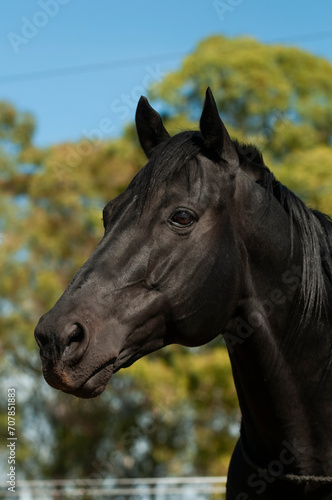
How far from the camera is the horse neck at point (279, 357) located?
258 centimetres

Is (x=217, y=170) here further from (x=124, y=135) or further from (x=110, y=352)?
(x=124, y=135)

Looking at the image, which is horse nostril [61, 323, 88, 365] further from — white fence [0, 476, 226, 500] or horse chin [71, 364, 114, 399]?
white fence [0, 476, 226, 500]

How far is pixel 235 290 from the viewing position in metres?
2.56

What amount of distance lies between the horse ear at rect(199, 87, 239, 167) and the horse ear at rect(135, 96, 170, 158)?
0.40 m

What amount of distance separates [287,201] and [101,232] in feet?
41.6

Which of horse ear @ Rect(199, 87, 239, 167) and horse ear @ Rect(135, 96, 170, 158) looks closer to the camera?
horse ear @ Rect(199, 87, 239, 167)

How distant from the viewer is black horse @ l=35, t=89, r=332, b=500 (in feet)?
7.86

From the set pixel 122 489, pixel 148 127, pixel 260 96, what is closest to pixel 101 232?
pixel 260 96

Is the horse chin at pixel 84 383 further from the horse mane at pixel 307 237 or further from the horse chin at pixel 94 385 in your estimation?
the horse mane at pixel 307 237

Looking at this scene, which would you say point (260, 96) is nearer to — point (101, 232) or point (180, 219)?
point (101, 232)

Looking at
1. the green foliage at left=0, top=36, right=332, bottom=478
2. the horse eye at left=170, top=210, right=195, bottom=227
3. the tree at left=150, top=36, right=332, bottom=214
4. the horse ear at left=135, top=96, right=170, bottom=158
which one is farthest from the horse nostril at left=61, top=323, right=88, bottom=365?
the tree at left=150, top=36, right=332, bottom=214

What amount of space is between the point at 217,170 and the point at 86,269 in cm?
73

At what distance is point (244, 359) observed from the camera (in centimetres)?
268

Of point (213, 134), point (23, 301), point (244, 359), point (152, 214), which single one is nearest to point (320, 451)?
point (244, 359)
